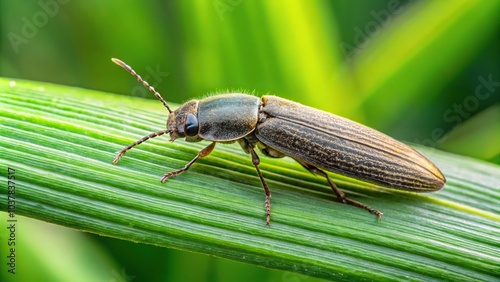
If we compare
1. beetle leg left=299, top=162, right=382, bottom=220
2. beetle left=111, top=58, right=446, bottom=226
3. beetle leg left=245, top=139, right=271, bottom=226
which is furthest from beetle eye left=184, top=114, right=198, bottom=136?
beetle leg left=299, top=162, right=382, bottom=220

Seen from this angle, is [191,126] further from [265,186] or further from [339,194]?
[339,194]

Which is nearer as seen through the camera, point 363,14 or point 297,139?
point 297,139

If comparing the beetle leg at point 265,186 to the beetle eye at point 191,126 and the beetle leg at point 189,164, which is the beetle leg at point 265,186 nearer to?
the beetle leg at point 189,164

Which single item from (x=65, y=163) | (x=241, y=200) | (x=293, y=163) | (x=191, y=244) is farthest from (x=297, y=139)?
(x=65, y=163)

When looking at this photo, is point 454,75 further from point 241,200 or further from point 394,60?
point 241,200

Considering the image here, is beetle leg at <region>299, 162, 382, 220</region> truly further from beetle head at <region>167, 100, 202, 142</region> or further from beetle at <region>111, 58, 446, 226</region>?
beetle head at <region>167, 100, 202, 142</region>

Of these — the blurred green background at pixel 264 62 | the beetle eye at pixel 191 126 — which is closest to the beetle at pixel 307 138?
the beetle eye at pixel 191 126
